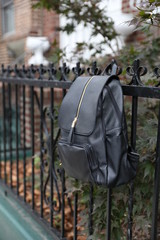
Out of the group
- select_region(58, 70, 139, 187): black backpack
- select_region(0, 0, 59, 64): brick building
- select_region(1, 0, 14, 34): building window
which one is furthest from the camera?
select_region(1, 0, 14, 34): building window

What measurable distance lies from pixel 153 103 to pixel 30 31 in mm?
4601

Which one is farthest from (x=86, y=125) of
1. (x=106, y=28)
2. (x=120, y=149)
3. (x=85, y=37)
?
(x=85, y=37)

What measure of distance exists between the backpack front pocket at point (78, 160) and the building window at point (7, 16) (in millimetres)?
6817

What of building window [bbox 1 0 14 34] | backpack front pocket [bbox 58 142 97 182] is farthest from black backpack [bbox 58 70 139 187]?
building window [bbox 1 0 14 34]

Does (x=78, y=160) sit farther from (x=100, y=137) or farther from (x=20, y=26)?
(x=20, y=26)

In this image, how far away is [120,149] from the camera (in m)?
1.29

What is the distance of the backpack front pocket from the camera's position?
4.36 ft

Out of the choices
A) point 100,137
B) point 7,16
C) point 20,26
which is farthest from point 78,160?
point 7,16

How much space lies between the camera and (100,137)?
4.28 feet

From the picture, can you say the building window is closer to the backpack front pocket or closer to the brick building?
the brick building

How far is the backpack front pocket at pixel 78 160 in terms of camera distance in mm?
1329

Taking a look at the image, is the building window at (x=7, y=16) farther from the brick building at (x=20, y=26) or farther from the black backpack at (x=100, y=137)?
the black backpack at (x=100, y=137)

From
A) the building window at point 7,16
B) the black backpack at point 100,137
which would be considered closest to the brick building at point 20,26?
the building window at point 7,16

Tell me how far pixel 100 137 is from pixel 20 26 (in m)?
5.87
